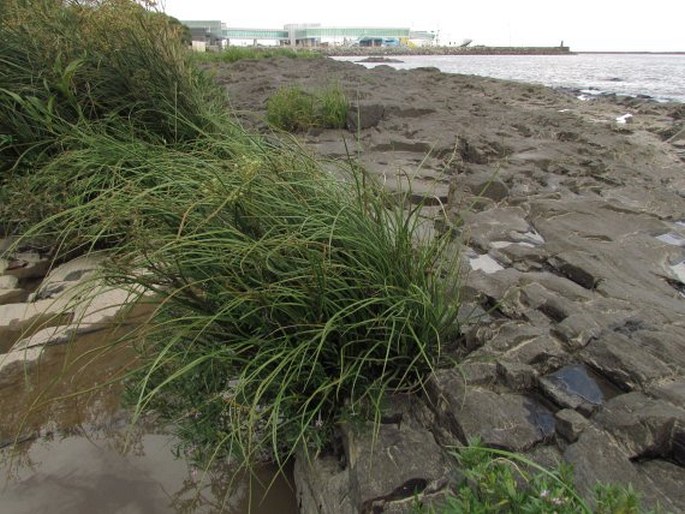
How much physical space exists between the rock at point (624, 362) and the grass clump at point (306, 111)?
4.98m

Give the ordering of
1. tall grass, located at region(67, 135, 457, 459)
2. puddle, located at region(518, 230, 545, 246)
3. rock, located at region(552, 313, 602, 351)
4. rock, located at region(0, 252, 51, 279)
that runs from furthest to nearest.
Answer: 1. puddle, located at region(518, 230, 545, 246)
2. rock, located at region(0, 252, 51, 279)
3. rock, located at region(552, 313, 602, 351)
4. tall grass, located at region(67, 135, 457, 459)

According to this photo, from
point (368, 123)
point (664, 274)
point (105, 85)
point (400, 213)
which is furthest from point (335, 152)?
point (400, 213)

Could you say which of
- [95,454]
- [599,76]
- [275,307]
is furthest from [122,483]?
[599,76]

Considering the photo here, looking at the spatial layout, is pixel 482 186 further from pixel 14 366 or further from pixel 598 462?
pixel 14 366

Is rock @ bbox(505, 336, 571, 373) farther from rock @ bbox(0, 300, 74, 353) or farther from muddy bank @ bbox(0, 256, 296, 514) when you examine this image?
rock @ bbox(0, 300, 74, 353)

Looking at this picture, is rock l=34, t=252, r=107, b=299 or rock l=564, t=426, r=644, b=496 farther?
rock l=34, t=252, r=107, b=299

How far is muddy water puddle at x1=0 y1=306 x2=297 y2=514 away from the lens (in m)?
1.91

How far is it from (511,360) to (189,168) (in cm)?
153

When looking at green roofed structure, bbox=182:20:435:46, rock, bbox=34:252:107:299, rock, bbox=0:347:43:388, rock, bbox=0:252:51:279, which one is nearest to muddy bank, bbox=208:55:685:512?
rock, bbox=34:252:107:299

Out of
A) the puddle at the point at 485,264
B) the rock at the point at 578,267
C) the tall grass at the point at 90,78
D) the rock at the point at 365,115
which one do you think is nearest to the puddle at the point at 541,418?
the rock at the point at 578,267

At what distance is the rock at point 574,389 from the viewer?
1.82m

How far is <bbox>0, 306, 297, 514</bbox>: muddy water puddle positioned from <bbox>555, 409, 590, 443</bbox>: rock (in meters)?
0.97

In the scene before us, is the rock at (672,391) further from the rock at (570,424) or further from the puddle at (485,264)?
the puddle at (485,264)

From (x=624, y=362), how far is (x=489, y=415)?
63 centimetres
